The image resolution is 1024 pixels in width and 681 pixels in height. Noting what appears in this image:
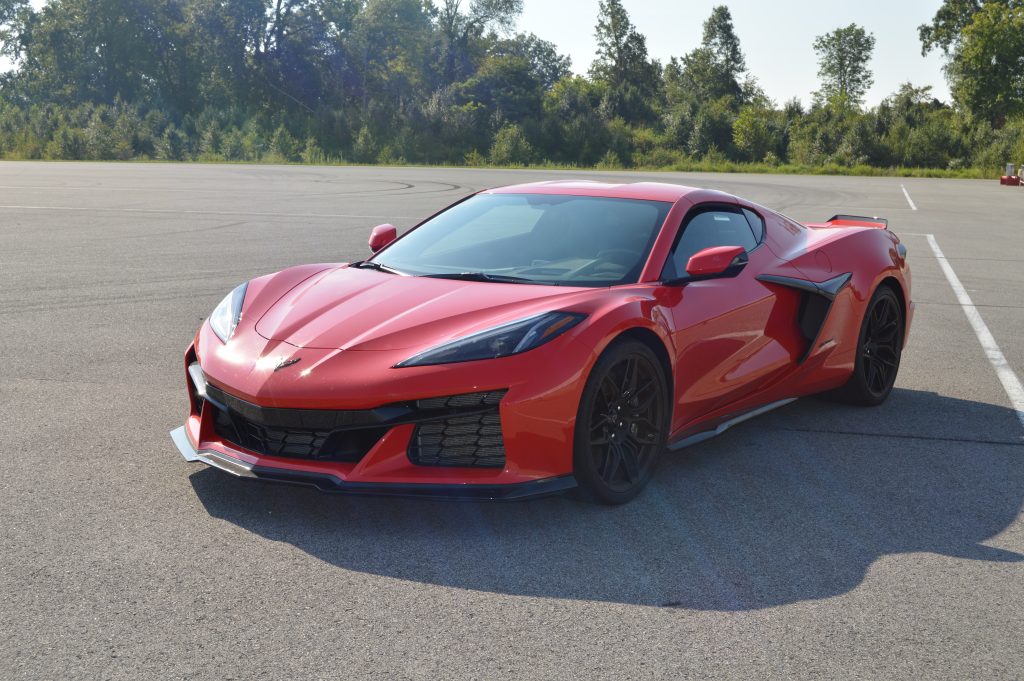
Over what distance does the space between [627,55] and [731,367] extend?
351 ft

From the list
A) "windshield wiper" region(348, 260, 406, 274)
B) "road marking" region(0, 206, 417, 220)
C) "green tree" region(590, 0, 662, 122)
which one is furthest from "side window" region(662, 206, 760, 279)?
"green tree" region(590, 0, 662, 122)

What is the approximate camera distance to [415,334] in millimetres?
4199

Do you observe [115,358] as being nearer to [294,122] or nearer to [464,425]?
[464,425]

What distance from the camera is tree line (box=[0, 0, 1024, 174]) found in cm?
6106

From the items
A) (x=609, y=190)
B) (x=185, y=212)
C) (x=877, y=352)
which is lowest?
(x=185, y=212)

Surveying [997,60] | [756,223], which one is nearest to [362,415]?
[756,223]

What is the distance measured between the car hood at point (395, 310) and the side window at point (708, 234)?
0.68 m

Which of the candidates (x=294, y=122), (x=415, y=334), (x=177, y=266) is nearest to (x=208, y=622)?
(x=415, y=334)

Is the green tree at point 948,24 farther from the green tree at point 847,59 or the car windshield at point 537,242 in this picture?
the car windshield at point 537,242

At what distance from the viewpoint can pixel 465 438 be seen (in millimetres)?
4000

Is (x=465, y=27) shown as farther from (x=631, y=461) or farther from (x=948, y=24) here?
(x=631, y=461)

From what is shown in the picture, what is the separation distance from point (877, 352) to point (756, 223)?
1.23m

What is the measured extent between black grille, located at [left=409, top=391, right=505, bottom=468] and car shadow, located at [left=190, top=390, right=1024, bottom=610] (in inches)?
10.9

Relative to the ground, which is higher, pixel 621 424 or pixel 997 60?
pixel 997 60
